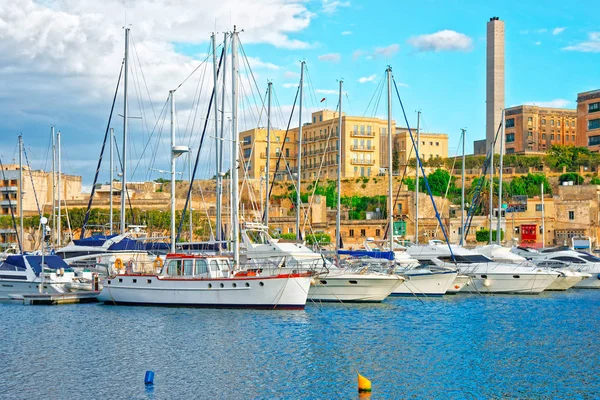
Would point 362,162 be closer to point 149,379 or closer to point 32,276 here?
point 32,276

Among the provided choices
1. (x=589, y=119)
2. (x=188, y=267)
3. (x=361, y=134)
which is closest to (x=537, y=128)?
(x=589, y=119)

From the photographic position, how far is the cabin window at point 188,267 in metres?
31.1

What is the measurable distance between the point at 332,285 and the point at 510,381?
13.5 meters

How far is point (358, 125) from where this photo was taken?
89.2 m

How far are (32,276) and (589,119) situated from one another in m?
71.5

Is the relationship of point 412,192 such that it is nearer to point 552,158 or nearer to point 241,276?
point 552,158

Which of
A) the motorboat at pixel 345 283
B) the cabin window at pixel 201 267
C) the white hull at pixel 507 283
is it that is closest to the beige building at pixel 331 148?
the white hull at pixel 507 283

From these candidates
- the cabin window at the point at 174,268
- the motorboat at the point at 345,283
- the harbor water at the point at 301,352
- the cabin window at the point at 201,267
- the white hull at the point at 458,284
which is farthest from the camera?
the white hull at the point at 458,284

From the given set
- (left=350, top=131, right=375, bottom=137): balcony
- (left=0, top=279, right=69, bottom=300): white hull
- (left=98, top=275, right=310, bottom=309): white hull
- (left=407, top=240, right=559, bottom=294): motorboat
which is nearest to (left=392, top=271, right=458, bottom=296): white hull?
(left=407, top=240, right=559, bottom=294): motorboat

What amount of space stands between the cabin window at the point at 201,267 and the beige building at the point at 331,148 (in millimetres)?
53611

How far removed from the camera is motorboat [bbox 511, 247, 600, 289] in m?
43.5

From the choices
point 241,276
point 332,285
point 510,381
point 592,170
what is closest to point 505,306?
point 332,285

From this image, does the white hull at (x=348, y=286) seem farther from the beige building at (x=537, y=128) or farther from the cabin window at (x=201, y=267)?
the beige building at (x=537, y=128)

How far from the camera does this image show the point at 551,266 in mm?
44562
